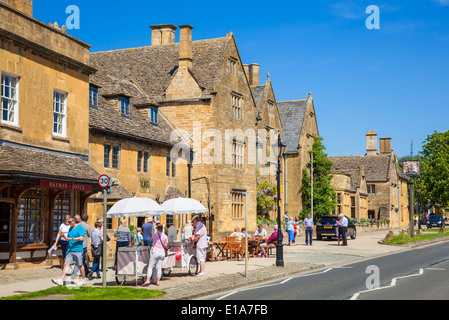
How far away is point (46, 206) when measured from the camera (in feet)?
70.6

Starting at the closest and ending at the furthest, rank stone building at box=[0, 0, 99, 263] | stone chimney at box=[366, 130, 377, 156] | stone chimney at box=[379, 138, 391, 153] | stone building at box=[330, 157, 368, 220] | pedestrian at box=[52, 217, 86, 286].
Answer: pedestrian at box=[52, 217, 86, 286] < stone building at box=[0, 0, 99, 263] < stone building at box=[330, 157, 368, 220] < stone chimney at box=[379, 138, 391, 153] < stone chimney at box=[366, 130, 377, 156]

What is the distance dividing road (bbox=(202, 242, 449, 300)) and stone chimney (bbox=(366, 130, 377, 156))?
64.5 meters

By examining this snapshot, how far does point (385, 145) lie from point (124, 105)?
61.3 m

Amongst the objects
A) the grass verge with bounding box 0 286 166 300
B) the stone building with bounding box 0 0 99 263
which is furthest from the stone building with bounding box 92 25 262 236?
the grass verge with bounding box 0 286 166 300

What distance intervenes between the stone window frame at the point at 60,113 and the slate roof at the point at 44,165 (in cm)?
104

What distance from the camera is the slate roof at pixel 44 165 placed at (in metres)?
18.3

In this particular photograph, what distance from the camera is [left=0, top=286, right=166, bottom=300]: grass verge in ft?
42.3

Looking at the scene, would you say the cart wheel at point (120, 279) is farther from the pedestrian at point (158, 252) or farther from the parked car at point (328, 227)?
the parked car at point (328, 227)

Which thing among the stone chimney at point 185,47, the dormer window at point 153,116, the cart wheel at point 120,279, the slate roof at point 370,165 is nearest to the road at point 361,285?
the cart wheel at point 120,279

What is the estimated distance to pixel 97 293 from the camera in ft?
44.0

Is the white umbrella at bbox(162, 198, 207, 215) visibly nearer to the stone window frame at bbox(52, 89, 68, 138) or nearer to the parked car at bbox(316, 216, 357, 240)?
the stone window frame at bbox(52, 89, 68, 138)
